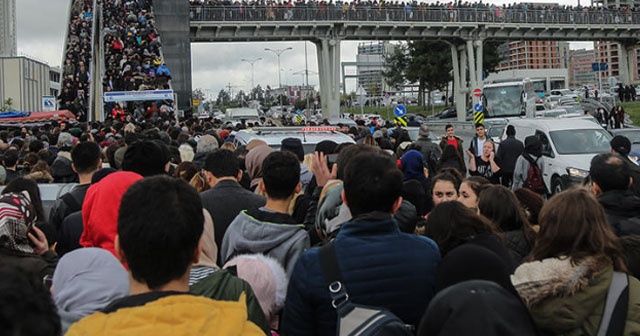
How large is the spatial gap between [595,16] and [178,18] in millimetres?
41160

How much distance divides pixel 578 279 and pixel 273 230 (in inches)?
70.8

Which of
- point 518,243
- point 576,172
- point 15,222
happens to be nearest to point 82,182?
point 15,222

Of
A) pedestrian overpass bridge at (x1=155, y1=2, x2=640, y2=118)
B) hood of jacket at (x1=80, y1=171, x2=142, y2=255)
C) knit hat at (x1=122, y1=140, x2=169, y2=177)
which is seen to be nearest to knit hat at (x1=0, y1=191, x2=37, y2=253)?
hood of jacket at (x1=80, y1=171, x2=142, y2=255)

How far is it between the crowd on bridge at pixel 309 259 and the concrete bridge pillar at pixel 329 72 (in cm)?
5424

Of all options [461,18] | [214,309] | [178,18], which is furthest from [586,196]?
[461,18]

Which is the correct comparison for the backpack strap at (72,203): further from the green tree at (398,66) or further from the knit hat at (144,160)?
the green tree at (398,66)

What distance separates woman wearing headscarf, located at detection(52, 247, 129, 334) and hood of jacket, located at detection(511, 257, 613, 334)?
5.97 feet

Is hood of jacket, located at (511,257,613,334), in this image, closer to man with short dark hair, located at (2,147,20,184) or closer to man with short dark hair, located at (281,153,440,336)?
man with short dark hair, located at (281,153,440,336)

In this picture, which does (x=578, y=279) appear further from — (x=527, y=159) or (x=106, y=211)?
(x=527, y=159)

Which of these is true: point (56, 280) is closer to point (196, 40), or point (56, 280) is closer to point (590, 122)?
point (590, 122)

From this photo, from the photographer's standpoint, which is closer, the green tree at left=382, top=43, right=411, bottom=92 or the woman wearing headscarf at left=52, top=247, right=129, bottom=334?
the woman wearing headscarf at left=52, top=247, right=129, bottom=334

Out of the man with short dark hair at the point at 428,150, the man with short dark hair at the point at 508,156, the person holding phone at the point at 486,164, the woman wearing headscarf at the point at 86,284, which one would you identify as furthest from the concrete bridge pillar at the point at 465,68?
the woman wearing headscarf at the point at 86,284

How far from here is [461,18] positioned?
61938 millimetres

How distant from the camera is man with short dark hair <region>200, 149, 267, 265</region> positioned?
548 centimetres
